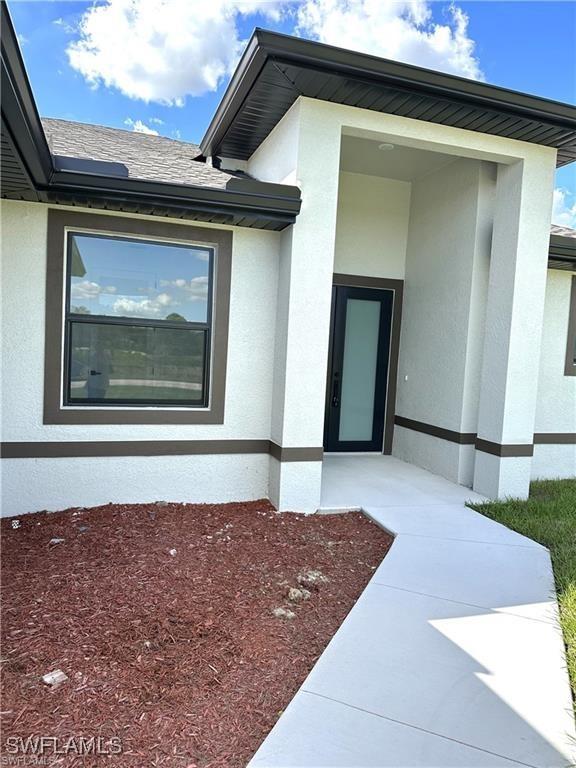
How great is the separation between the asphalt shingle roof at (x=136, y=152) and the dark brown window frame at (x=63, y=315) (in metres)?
0.52

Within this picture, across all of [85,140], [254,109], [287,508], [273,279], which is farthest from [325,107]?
[287,508]

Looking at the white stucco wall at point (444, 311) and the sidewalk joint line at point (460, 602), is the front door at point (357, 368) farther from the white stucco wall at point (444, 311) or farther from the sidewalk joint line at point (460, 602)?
the sidewalk joint line at point (460, 602)

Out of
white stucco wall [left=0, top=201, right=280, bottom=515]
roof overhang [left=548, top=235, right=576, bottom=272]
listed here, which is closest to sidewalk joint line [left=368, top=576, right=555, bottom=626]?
white stucco wall [left=0, top=201, right=280, bottom=515]

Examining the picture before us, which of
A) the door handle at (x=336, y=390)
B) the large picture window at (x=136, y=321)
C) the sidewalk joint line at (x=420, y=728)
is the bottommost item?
the sidewalk joint line at (x=420, y=728)

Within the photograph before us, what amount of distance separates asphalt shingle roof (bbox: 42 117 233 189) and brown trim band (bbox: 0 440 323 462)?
275 cm

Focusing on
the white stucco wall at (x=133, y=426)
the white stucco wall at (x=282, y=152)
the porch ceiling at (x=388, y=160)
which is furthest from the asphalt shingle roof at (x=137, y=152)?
the porch ceiling at (x=388, y=160)

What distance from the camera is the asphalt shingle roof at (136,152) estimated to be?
5254 mm

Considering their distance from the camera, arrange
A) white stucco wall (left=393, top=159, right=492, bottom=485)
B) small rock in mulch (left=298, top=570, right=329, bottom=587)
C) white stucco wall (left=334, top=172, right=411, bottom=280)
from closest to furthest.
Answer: small rock in mulch (left=298, top=570, right=329, bottom=587) → white stucco wall (left=393, top=159, right=492, bottom=485) → white stucco wall (left=334, top=172, right=411, bottom=280)

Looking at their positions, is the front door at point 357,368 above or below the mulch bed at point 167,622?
above

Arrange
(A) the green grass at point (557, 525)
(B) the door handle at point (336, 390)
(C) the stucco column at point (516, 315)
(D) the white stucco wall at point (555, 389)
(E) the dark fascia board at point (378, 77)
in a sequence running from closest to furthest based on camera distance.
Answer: (A) the green grass at point (557, 525)
(E) the dark fascia board at point (378, 77)
(C) the stucco column at point (516, 315)
(D) the white stucco wall at point (555, 389)
(B) the door handle at point (336, 390)

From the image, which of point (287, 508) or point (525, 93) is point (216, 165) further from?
point (287, 508)

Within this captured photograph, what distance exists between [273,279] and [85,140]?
2.98 meters

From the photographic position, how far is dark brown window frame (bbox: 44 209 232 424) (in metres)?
5.18

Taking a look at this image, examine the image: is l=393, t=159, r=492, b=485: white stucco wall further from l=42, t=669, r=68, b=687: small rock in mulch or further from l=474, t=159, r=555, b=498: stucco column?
l=42, t=669, r=68, b=687: small rock in mulch
